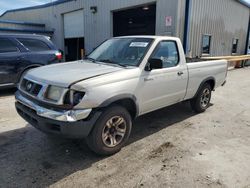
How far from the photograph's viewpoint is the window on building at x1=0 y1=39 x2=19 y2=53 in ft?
21.8

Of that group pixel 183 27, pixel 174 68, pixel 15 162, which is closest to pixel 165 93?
pixel 174 68

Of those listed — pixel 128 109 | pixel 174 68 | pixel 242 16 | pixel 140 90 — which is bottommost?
pixel 128 109

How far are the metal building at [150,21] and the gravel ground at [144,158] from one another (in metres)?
7.48

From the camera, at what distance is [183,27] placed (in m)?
11.0

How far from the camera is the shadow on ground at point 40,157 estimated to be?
108 inches

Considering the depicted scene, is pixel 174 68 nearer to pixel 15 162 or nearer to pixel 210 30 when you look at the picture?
pixel 15 162

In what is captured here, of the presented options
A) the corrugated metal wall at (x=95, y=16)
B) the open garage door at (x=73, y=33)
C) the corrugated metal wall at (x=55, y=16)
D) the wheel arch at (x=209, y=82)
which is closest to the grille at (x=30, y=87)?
the wheel arch at (x=209, y=82)

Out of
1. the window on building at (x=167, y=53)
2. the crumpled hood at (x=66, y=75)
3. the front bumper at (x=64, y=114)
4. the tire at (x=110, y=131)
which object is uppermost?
the window on building at (x=167, y=53)

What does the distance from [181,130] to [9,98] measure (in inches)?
209

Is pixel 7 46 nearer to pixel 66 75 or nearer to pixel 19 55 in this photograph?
pixel 19 55

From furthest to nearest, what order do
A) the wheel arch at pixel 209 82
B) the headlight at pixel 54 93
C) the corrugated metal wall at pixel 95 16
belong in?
1. the corrugated metal wall at pixel 95 16
2. the wheel arch at pixel 209 82
3. the headlight at pixel 54 93

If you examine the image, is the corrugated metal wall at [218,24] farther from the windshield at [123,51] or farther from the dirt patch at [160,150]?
the dirt patch at [160,150]

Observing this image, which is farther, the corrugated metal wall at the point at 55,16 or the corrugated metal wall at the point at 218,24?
the corrugated metal wall at the point at 55,16

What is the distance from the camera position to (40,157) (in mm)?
3240
